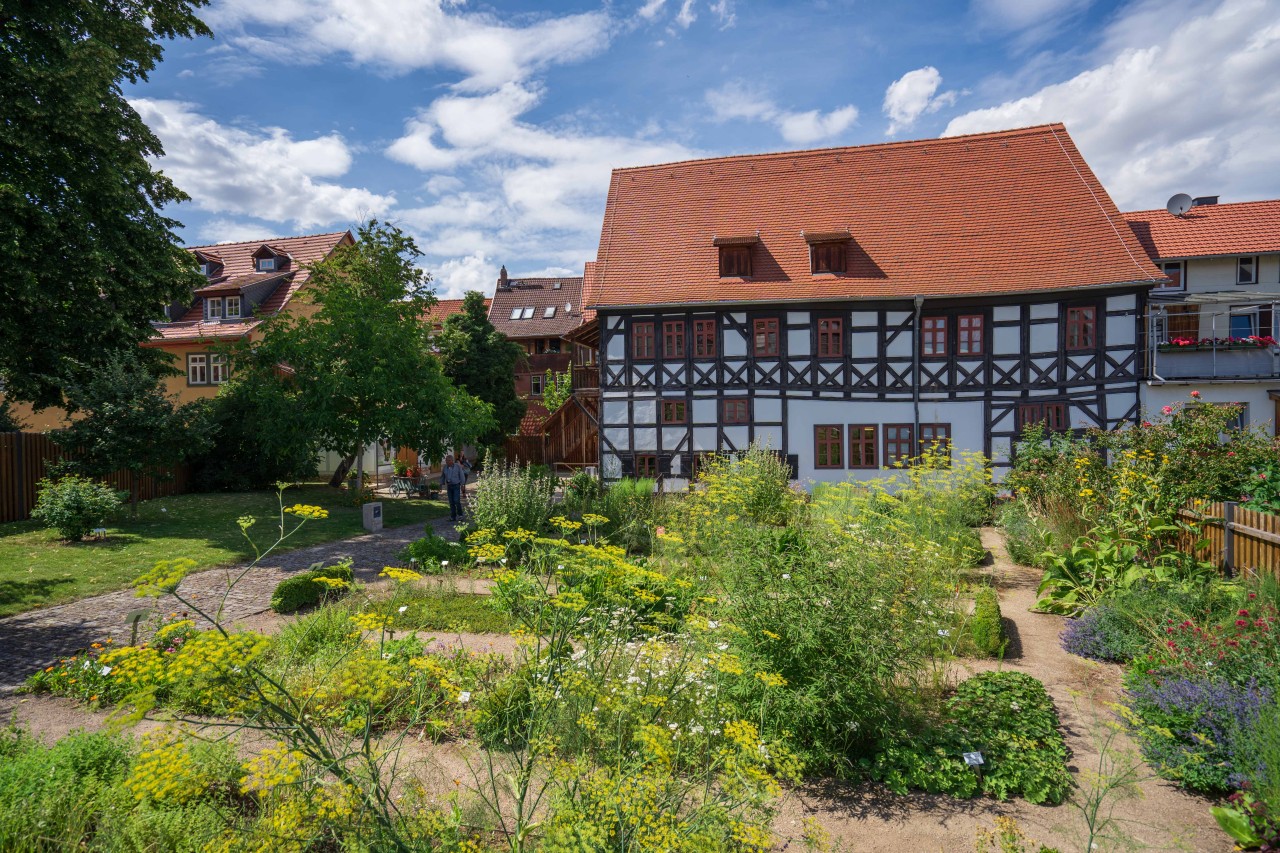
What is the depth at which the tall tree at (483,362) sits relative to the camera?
84.7 ft

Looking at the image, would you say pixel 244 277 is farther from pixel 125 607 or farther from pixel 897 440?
pixel 897 440

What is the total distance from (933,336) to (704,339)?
5.79 metres

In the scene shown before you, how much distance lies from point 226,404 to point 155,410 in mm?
5560

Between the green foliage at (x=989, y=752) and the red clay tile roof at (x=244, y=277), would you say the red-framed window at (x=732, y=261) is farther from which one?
the red clay tile roof at (x=244, y=277)

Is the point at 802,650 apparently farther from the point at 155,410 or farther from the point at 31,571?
the point at 155,410

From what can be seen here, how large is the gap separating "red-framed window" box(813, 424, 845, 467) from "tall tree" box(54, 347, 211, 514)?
14060 mm

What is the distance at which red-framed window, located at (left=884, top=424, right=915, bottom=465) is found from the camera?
17016 mm

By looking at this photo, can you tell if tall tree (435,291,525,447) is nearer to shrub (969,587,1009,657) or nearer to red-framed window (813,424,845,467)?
red-framed window (813,424,845,467)

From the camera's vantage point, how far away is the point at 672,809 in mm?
2885

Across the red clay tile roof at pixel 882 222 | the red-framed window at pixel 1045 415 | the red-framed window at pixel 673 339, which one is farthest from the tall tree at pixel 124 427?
the red-framed window at pixel 1045 415

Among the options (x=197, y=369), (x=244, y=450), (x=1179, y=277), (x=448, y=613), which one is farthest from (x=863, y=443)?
(x=197, y=369)

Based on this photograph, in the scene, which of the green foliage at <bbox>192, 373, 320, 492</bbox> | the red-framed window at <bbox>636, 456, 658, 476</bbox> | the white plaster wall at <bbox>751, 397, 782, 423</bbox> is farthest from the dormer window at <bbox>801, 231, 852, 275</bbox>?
the green foliage at <bbox>192, 373, 320, 492</bbox>

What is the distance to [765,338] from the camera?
17531 mm

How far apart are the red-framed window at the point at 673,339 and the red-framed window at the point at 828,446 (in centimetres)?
408
